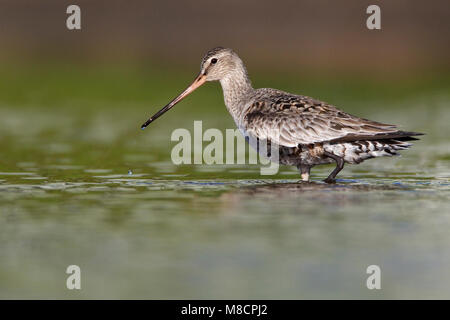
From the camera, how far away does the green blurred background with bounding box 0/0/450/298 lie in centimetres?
833

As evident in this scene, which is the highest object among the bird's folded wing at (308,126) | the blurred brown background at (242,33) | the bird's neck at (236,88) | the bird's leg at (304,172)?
the blurred brown background at (242,33)

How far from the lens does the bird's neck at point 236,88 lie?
14586mm

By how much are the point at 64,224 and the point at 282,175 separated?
210 inches

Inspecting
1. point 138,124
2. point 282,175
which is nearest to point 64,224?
point 282,175

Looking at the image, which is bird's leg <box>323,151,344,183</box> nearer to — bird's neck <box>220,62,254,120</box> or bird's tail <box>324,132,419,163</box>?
bird's tail <box>324,132,419,163</box>

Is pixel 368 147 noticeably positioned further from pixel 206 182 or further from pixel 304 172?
pixel 206 182

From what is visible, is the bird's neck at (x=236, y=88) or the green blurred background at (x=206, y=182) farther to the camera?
the bird's neck at (x=236, y=88)

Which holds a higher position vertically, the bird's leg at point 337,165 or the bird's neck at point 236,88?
the bird's neck at point 236,88

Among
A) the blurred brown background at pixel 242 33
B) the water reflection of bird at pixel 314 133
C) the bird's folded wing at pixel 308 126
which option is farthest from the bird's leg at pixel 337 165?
the blurred brown background at pixel 242 33

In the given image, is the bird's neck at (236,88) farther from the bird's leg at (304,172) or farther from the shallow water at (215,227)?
the bird's leg at (304,172)

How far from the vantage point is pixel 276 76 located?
28.6 metres

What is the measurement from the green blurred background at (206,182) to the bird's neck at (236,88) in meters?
1.09

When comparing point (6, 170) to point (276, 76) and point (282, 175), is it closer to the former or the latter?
point (282, 175)

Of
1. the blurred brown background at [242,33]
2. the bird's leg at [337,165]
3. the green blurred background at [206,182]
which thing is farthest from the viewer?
the blurred brown background at [242,33]
